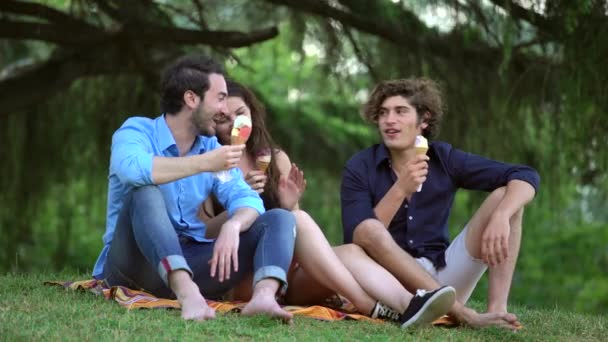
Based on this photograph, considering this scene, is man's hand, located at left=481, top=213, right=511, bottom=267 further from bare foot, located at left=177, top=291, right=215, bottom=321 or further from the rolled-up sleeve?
bare foot, located at left=177, top=291, right=215, bottom=321

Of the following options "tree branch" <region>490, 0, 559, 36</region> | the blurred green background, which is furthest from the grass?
"tree branch" <region>490, 0, 559, 36</region>

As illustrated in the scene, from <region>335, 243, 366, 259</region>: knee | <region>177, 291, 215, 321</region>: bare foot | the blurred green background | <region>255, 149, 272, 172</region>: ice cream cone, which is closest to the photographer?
<region>177, 291, 215, 321</region>: bare foot

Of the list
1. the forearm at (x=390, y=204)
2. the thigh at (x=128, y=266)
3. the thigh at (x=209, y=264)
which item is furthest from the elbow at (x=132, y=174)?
the forearm at (x=390, y=204)

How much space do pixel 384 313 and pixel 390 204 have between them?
416mm

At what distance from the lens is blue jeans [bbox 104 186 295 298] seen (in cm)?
341

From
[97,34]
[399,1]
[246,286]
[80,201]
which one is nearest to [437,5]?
[399,1]

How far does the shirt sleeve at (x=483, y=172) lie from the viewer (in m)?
3.88

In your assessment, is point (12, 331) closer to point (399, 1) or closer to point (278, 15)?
point (399, 1)

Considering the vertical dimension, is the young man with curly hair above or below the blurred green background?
below

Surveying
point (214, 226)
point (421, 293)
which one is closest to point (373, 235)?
point (421, 293)

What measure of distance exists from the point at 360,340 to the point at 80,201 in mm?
6223

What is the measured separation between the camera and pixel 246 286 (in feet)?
12.6

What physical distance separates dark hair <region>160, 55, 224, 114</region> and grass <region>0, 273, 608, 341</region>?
77 centimetres

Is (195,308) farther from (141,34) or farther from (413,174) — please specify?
(141,34)
